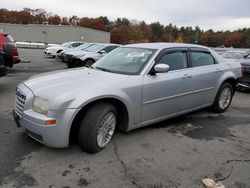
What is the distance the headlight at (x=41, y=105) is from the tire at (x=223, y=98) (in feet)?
13.3

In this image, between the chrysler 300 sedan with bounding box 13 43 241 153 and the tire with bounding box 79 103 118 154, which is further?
the tire with bounding box 79 103 118 154

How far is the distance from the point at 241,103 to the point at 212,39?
279 feet

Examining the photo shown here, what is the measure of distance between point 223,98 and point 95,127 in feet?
12.6

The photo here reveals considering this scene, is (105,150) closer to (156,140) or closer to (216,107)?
(156,140)

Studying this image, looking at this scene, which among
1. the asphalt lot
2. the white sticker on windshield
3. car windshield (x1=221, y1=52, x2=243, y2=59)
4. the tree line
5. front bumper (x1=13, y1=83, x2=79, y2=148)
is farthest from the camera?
the tree line

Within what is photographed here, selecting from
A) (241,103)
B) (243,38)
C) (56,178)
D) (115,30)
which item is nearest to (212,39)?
(243,38)

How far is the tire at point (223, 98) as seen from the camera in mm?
6215

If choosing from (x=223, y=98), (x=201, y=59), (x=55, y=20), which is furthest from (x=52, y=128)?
(x=55, y=20)

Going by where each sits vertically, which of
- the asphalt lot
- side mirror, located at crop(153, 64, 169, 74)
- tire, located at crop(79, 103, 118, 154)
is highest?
side mirror, located at crop(153, 64, 169, 74)

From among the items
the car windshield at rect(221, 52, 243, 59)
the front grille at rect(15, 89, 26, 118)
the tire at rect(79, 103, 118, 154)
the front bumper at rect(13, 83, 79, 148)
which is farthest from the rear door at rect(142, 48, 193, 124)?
the car windshield at rect(221, 52, 243, 59)

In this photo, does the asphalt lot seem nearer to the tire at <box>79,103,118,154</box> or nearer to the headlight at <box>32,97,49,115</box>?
the tire at <box>79,103,118,154</box>

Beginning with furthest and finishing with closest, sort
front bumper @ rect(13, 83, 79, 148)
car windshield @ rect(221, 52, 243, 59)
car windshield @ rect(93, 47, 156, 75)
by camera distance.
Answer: car windshield @ rect(221, 52, 243, 59) → car windshield @ rect(93, 47, 156, 75) → front bumper @ rect(13, 83, 79, 148)

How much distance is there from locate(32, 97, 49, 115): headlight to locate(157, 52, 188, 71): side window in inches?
84.2

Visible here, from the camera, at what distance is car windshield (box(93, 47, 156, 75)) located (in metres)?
4.64
